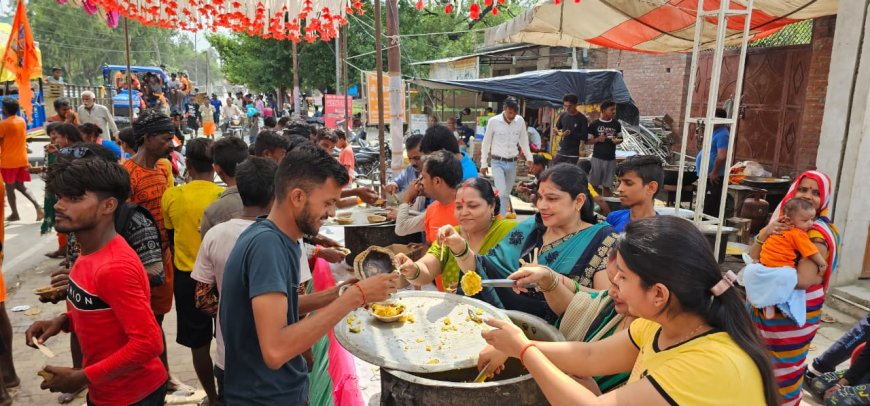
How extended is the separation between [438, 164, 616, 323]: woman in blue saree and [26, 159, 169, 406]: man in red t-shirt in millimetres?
1512

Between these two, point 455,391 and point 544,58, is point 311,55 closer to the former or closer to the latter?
point 544,58

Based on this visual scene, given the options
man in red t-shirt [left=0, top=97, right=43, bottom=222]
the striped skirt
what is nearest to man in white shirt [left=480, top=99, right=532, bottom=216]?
the striped skirt

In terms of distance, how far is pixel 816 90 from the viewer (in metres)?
7.71

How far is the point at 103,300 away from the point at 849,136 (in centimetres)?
628

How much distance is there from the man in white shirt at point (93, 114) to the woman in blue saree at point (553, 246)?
906 centimetres

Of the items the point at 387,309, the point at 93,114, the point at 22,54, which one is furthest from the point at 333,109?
the point at 387,309

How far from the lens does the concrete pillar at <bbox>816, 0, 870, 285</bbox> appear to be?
4898 millimetres

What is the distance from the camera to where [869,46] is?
480cm

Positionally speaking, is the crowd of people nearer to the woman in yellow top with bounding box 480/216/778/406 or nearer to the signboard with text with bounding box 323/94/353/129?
the woman in yellow top with bounding box 480/216/778/406

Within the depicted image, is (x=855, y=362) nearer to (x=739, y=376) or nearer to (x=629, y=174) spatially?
(x=629, y=174)

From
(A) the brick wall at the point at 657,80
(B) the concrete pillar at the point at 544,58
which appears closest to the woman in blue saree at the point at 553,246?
(A) the brick wall at the point at 657,80

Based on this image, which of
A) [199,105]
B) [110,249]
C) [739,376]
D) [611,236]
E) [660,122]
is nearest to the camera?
[739,376]

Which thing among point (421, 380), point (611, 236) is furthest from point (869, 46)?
point (421, 380)

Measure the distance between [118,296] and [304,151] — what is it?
94 cm
